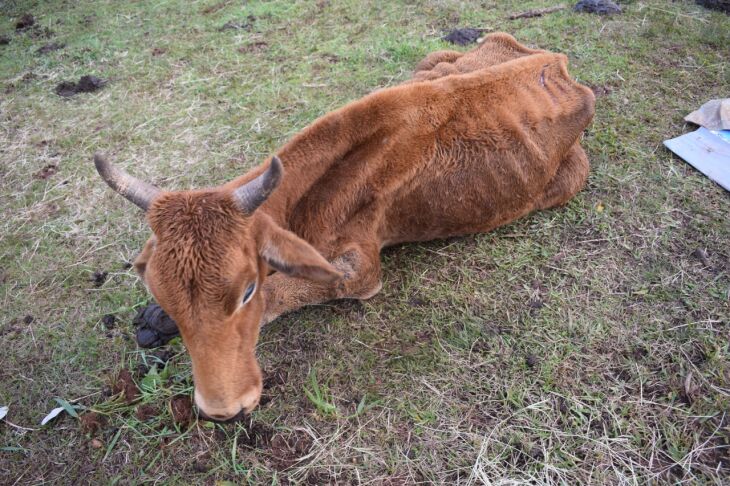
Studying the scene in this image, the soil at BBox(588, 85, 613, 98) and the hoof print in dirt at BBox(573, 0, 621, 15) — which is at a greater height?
the hoof print in dirt at BBox(573, 0, 621, 15)

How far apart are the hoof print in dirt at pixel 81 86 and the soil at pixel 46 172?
188 centimetres

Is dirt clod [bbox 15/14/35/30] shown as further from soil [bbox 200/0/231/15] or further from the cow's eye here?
the cow's eye

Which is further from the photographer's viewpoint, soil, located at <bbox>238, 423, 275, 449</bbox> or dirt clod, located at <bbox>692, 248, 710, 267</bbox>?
dirt clod, located at <bbox>692, 248, 710, 267</bbox>

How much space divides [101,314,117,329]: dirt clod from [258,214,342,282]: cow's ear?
2.17m

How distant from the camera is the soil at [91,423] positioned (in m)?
3.59

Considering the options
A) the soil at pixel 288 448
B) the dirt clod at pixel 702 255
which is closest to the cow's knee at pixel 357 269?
the soil at pixel 288 448

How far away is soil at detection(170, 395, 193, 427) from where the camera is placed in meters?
3.54

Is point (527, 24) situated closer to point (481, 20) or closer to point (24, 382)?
point (481, 20)

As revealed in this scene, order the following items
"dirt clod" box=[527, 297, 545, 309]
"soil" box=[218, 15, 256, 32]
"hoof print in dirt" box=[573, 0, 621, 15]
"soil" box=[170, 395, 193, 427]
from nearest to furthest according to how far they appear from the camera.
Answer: "soil" box=[170, 395, 193, 427], "dirt clod" box=[527, 297, 545, 309], "hoof print in dirt" box=[573, 0, 621, 15], "soil" box=[218, 15, 256, 32]

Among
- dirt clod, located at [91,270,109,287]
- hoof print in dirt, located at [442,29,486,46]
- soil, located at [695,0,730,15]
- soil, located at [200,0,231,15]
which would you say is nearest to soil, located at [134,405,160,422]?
dirt clod, located at [91,270,109,287]

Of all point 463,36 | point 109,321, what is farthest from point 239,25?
point 109,321

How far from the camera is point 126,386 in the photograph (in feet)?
12.5

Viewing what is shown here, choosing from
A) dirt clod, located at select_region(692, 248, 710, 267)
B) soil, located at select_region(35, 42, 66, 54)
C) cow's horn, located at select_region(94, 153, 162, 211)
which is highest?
cow's horn, located at select_region(94, 153, 162, 211)

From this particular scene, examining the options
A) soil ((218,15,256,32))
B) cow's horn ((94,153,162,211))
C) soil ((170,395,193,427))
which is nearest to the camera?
cow's horn ((94,153,162,211))
